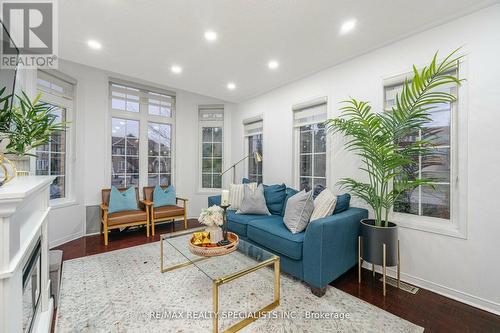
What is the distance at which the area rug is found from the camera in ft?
5.43

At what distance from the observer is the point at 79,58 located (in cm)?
285

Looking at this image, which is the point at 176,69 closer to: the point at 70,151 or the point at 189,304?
the point at 70,151

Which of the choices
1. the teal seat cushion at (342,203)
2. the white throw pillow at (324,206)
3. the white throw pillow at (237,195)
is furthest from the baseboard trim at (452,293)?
the white throw pillow at (237,195)

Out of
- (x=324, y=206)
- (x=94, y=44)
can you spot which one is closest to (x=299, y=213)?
(x=324, y=206)

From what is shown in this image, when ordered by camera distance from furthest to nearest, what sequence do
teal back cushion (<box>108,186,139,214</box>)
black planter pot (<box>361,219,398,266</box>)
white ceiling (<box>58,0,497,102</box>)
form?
teal back cushion (<box>108,186,139,214</box>)
black planter pot (<box>361,219,398,266</box>)
white ceiling (<box>58,0,497,102</box>)

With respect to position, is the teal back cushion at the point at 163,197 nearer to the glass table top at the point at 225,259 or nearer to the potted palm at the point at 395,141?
the glass table top at the point at 225,259

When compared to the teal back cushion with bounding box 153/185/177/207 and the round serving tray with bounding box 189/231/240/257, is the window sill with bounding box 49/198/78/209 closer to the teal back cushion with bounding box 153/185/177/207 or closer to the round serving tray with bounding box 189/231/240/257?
the teal back cushion with bounding box 153/185/177/207

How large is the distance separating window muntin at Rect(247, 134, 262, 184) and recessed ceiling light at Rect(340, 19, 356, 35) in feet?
7.74

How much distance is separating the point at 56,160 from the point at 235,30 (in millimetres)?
3391

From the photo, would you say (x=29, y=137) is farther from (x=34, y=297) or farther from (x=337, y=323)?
(x=337, y=323)

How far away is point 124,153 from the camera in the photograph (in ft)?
13.6

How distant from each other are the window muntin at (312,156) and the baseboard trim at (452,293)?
141cm

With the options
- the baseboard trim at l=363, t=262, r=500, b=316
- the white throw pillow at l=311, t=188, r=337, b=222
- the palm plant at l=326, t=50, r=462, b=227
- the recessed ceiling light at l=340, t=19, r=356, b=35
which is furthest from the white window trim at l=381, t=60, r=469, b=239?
the recessed ceiling light at l=340, t=19, r=356, b=35

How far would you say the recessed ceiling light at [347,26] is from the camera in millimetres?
2145
